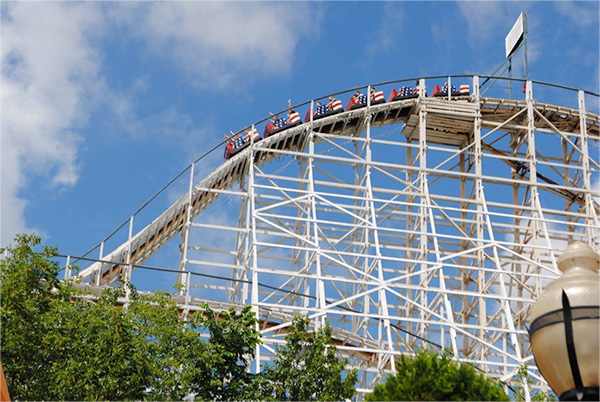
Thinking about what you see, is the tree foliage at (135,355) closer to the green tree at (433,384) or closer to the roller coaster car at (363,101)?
the green tree at (433,384)

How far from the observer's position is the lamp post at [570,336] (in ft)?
23.3

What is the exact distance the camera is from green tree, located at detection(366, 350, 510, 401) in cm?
1199

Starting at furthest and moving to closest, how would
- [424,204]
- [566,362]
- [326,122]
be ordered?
[326,122] < [424,204] < [566,362]

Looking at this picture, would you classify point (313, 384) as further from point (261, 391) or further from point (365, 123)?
point (365, 123)

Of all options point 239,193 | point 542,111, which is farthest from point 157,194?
point 542,111

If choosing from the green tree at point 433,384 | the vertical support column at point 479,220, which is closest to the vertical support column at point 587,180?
the vertical support column at point 479,220

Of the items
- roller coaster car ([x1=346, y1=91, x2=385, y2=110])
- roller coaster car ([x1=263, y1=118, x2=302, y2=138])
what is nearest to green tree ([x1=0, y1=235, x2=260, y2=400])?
roller coaster car ([x1=263, y1=118, x2=302, y2=138])

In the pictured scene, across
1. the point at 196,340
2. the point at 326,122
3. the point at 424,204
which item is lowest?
the point at 196,340

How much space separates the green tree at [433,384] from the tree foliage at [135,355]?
21.6 ft

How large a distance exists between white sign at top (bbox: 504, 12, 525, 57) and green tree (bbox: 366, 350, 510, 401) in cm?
2658

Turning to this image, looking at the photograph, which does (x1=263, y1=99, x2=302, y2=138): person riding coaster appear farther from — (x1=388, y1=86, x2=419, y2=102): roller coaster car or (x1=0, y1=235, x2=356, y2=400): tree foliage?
(x1=0, y1=235, x2=356, y2=400): tree foliage

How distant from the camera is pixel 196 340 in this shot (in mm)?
20000

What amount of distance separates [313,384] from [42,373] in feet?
18.8

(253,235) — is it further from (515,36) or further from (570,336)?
(570,336)
